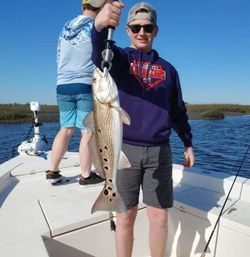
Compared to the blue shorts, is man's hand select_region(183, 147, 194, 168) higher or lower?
lower

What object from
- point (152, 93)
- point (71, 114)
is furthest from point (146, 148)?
point (71, 114)

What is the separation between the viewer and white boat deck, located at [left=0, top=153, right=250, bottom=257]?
101 inches

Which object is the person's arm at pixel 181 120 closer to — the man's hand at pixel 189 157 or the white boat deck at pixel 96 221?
the man's hand at pixel 189 157

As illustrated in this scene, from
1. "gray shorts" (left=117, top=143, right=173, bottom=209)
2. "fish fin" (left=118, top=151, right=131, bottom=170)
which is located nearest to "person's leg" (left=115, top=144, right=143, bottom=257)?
"gray shorts" (left=117, top=143, right=173, bottom=209)

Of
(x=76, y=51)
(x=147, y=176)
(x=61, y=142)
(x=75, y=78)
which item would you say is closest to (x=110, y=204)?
(x=147, y=176)

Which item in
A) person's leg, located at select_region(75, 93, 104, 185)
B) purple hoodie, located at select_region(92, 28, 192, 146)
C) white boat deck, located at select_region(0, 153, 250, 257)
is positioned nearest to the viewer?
purple hoodie, located at select_region(92, 28, 192, 146)

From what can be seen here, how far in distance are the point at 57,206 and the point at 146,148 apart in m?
1.30

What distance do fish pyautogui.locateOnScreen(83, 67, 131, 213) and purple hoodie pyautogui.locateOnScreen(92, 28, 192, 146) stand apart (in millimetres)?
353

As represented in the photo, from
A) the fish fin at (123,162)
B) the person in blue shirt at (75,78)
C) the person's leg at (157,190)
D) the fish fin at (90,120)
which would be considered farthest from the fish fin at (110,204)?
the person in blue shirt at (75,78)

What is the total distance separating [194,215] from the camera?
2.95 m

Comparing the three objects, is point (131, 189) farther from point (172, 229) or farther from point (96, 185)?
point (96, 185)

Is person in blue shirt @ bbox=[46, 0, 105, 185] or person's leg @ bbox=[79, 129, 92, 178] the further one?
person's leg @ bbox=[79, 129, 92, 178]

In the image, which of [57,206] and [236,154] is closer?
[57,206]

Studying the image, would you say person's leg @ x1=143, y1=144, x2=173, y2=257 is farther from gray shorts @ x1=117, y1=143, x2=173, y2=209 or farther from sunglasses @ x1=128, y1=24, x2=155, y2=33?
sunglasses @ x1=128, y1=24, x2=155, y2=33
